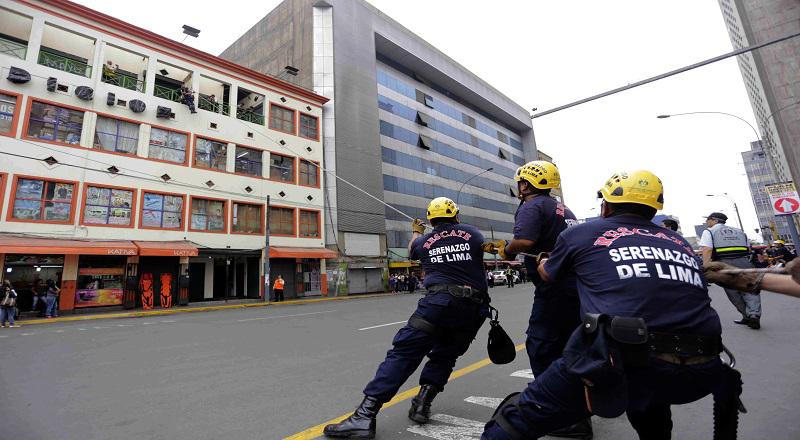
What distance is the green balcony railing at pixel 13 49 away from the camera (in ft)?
53.6

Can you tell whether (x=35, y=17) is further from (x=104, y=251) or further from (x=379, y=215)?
(x=379, y=215)

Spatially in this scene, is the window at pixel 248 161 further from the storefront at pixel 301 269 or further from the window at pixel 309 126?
the storefront at pixel 301 269

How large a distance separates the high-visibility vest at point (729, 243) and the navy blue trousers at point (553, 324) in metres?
5.13

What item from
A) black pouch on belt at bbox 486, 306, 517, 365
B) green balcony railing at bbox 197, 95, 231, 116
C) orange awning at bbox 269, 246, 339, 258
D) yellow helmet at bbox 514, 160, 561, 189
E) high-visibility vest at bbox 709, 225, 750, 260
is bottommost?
black pouch on belt at bbox 486, 306, 517, 365

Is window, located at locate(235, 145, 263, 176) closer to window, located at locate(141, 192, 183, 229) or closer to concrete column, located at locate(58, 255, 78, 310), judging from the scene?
window, located at locate(141, 192, 183, 229)

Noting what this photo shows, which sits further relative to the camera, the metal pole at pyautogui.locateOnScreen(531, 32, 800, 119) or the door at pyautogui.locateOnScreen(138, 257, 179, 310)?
the door at pyautogui.locateOnScreen(138, 257, 179, 310)

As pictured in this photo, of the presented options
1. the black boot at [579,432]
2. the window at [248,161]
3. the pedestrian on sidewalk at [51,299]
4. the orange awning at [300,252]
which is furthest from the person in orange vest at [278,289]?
the black boot at [579,432]

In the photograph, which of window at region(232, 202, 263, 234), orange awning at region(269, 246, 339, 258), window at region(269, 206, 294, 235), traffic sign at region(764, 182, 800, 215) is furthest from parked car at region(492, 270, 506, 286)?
traffic sign at region(764, 182, 800, 215)

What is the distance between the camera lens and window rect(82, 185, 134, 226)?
16.9 metres

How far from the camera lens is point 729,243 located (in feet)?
20.0

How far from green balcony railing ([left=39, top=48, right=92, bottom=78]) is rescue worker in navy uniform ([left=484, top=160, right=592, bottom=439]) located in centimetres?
2274

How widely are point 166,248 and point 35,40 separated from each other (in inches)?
415

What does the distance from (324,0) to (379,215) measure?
59.4ft

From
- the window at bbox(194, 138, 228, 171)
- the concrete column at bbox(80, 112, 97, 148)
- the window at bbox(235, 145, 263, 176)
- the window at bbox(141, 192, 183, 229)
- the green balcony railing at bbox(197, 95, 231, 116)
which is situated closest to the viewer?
the concrete column at bbox(80, 112, 97, 148)
